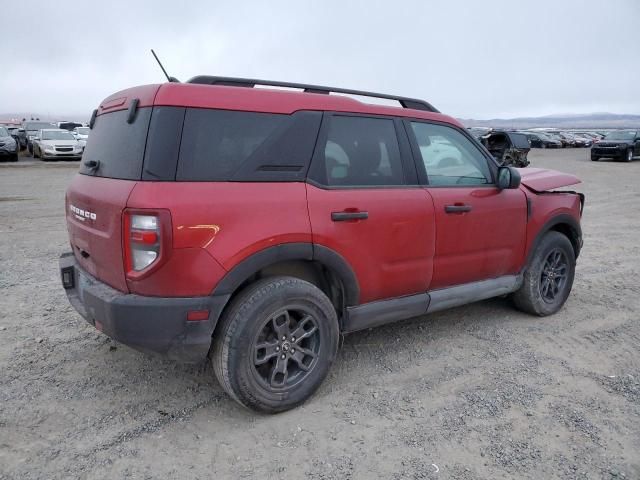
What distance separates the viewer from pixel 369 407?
3.20 meters

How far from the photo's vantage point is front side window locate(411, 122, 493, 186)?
12.6 ft

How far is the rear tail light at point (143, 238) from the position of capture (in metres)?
2.61

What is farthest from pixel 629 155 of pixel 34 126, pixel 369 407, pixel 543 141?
pixel 34 126

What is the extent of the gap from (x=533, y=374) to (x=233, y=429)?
2123 millimetres

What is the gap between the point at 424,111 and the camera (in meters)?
3.92

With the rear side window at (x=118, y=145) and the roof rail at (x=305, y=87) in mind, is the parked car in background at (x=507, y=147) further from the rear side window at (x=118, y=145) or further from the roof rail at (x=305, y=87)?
the rear side window at (x=118, y=145)

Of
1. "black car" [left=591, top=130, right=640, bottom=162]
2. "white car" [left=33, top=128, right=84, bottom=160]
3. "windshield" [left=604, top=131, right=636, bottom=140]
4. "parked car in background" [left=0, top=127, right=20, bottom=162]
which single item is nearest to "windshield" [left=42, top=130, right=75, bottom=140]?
"white car" [left=33, top=128, right=84, bottom=160]

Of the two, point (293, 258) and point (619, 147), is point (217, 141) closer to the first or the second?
point (293, 258)

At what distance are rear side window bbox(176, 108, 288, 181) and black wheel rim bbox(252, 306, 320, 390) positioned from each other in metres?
0.91

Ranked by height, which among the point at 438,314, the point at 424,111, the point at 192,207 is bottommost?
the point at 438,314

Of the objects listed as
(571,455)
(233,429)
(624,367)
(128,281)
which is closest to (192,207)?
(128,281)

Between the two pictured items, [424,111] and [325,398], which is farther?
[424,111]

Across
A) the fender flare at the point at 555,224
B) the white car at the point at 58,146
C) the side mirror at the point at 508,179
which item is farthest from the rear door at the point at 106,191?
the white car at the point at 58,146

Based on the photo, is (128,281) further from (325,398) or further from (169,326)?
(325,398)
